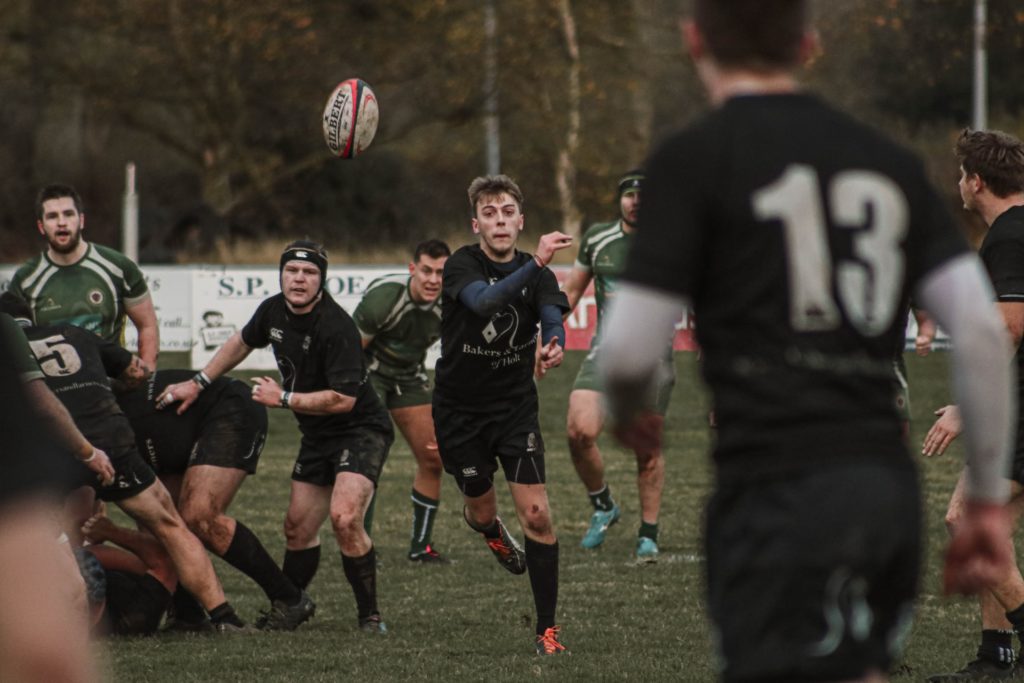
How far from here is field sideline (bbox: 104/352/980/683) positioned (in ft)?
20.6

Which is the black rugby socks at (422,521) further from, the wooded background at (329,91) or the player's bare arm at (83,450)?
the wooded background at (329,91)

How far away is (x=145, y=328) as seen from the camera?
8.89m

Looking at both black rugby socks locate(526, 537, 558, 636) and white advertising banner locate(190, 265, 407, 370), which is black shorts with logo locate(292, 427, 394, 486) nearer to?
black rugby socks locate(526, 537, 558, 636)

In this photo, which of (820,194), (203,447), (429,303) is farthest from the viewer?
(429,303)

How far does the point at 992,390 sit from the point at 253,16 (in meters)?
29.9

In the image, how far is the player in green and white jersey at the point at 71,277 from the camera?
8438 millimetres

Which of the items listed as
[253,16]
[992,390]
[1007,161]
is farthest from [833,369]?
A: [253,16]

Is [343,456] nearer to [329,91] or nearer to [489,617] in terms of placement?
[489,617]

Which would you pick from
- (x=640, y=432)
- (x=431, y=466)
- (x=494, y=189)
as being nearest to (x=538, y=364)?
(x=494, y=189)

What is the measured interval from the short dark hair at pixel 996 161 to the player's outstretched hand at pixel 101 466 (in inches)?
139

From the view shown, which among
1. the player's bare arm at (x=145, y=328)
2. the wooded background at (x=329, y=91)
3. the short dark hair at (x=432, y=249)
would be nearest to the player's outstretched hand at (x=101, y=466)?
the player's bare arm at (x=145, y=328)

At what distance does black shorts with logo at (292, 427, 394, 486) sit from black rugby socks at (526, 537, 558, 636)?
1.02 metres

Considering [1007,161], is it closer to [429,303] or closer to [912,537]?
[912,537]

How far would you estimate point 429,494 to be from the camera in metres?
9.29
